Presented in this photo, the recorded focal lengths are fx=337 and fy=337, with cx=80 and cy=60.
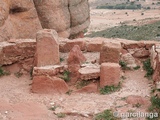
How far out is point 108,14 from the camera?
190ft

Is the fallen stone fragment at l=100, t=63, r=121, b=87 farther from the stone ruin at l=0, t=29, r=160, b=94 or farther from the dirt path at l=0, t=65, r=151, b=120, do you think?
the dirt path at l=0, t=65, r=151, b=120

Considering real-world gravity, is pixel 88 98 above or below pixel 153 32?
above

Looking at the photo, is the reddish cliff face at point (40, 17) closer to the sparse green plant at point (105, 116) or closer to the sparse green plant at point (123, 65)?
the sparse green plant at point (123, 65)

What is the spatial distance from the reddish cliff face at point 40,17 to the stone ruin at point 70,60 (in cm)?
93

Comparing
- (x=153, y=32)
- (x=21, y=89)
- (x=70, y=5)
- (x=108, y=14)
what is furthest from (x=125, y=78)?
(x=108, y=14)

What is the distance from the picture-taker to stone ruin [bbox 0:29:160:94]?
27.2ft

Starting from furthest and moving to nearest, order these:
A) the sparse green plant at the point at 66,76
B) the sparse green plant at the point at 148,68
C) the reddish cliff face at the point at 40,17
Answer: the reddish cliff face at the point at 40,17, the sparse green plant at the point at 148,68, the sparse green plant at the point at 66,76

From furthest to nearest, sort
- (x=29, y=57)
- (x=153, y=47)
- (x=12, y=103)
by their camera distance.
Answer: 1. (x=29, y=57)
2. (x=153, y=47)
3. (x=12, y=103)

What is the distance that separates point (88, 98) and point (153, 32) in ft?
68.4

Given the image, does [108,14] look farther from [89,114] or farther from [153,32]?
[89,114]

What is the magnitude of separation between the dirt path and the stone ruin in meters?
0.30

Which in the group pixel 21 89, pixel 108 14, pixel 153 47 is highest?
pixel 153 47

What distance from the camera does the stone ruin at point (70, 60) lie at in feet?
27.2

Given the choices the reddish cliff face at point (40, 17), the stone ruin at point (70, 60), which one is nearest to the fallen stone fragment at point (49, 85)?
the stone ruin at point (70, 60)
